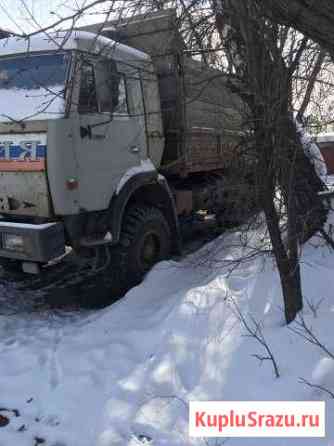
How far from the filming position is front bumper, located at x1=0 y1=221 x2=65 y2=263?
3.80 metres

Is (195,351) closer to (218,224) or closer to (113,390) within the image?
(113,390)

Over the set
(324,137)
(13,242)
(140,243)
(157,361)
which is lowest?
(157,361)

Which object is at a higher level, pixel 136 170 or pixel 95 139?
pixel 95 139

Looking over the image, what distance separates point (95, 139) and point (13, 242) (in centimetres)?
124

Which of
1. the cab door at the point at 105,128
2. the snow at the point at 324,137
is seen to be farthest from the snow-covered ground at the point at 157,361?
the cab door at the point at 105,128

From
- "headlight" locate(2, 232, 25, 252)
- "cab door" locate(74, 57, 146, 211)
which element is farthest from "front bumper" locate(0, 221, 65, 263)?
"cab door" locate(74, 57, 146, 211)

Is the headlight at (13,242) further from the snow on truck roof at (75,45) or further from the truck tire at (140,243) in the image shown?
the snow on truck roof at (75,45)

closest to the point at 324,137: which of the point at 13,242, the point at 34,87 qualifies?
the point at 34,87

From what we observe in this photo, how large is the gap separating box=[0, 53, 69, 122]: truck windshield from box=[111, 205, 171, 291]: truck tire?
1398mm

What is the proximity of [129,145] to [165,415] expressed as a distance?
2.95 m

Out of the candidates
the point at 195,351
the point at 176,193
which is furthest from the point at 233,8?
the point at 176,193

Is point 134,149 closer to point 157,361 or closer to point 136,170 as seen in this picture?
point 136,170

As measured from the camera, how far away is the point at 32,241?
382 centimetres

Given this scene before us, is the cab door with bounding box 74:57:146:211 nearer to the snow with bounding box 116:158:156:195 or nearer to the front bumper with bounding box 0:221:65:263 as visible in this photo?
the snow with bounding box 116:158:156:195
